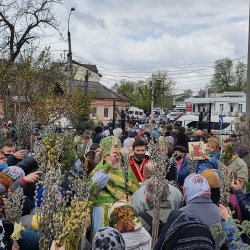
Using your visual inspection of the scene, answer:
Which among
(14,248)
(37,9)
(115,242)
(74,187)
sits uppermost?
(37,9)

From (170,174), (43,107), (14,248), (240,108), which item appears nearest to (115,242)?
(14,248)

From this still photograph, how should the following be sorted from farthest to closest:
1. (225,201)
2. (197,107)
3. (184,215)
→ (197,107)
(225,201)
(184,215)

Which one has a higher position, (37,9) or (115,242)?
(37,9)

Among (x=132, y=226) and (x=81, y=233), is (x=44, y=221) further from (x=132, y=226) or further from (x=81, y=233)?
(x=132, y=226)

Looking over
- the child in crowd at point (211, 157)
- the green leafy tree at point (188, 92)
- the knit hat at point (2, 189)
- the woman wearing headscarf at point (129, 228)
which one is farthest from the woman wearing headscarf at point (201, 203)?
the green leafy tree at point (188, 92)

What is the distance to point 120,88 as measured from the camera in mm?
86375

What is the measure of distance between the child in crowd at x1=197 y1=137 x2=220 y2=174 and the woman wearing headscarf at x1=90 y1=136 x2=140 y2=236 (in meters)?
2.58

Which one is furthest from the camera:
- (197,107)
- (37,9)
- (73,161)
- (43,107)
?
(197,107)

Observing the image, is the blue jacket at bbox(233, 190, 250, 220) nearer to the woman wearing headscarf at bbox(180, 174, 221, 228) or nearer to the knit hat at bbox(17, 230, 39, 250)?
the woman wearing headscarf at bbox(180, 174, 221, 228)

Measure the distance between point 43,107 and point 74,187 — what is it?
1198 cm

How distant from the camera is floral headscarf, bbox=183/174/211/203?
4277 mm

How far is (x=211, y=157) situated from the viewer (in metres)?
8.34

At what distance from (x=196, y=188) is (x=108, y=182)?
1037mm

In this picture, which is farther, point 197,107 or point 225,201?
point 197,107
